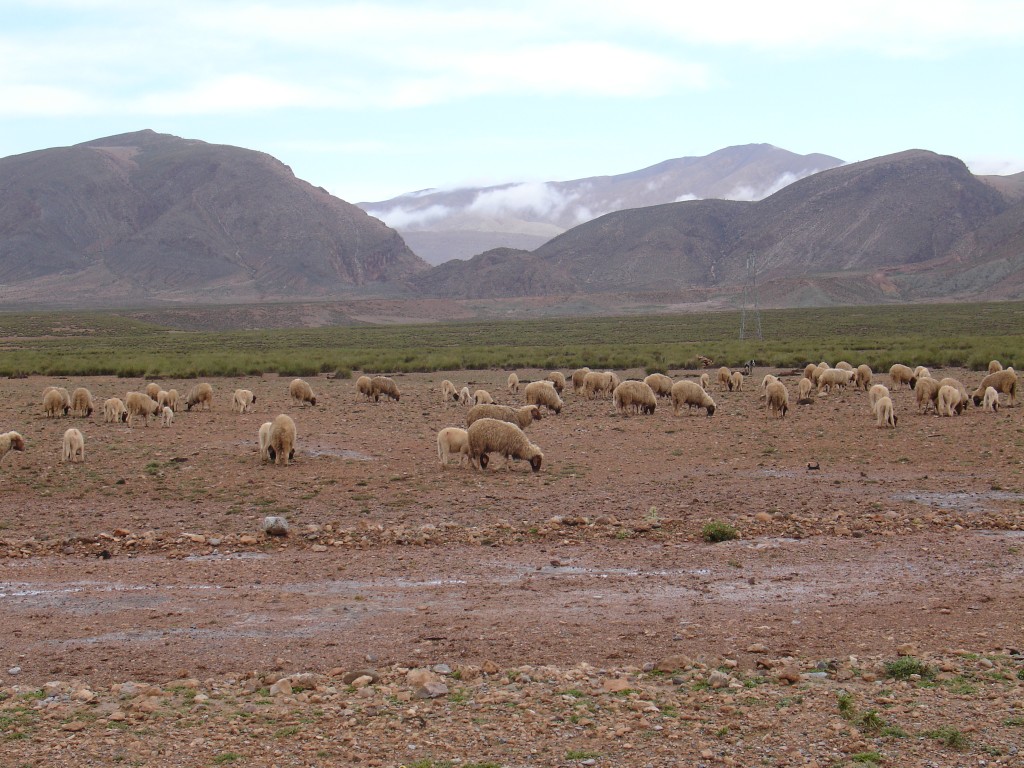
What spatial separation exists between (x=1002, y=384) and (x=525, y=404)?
1253cm

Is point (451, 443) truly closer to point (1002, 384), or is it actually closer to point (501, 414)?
point (501, 414)

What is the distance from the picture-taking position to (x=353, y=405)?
94.9 feet

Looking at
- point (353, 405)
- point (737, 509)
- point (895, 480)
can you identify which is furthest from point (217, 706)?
point (353, 405)

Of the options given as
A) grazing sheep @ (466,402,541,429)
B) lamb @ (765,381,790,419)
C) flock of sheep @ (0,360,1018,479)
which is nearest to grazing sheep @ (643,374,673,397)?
flock of sheep @ (0,360,1018,479)

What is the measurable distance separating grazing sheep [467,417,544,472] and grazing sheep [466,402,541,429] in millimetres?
3000

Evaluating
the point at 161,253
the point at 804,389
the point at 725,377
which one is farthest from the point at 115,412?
the point at 161,253

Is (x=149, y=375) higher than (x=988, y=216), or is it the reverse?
(x=988, y=216)

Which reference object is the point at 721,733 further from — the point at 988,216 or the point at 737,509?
the point at 988,216

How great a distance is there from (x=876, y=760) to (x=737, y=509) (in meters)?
7.84

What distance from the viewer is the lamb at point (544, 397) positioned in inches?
1016

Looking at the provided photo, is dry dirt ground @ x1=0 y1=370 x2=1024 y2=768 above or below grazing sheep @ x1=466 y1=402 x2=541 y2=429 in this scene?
below

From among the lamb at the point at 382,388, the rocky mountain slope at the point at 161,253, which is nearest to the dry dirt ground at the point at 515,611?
the lamb at the point at 382,388

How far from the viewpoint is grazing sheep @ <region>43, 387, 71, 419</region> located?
2531cm

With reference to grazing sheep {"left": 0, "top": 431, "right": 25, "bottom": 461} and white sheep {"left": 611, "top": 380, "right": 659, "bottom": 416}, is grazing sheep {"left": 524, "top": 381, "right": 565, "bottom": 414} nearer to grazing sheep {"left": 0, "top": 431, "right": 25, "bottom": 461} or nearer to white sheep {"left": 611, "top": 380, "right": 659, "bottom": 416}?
white sheep {"left": 611, "top": 380, "right": 659, "bottom": 416}
